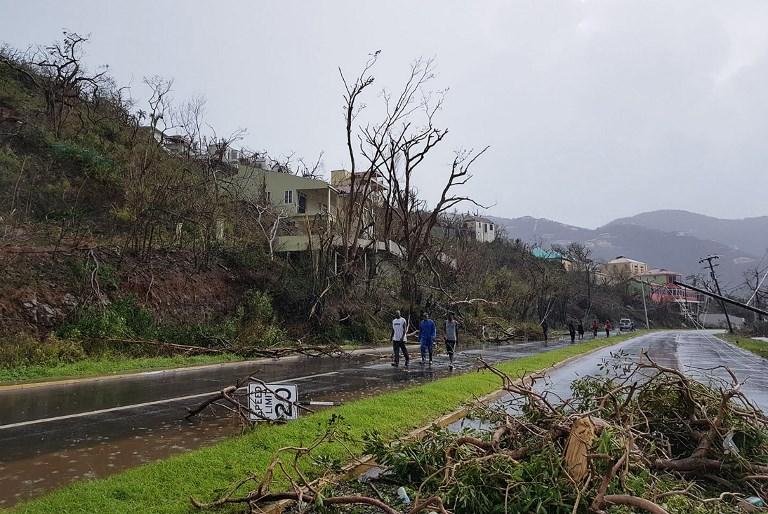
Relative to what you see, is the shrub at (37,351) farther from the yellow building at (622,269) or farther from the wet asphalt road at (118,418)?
the yellow building at (622,269)

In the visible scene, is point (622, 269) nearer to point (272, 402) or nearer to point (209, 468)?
point (272, 402)

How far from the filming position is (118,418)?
364 inches

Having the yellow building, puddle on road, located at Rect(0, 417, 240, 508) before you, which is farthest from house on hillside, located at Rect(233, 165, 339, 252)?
the yellow building

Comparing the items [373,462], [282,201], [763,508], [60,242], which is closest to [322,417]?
[373,462]

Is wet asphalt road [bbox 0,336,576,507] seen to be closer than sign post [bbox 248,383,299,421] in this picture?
Yes

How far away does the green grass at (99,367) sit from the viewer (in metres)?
13.3

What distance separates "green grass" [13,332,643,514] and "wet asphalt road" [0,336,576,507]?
0.72 meters

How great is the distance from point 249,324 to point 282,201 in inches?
902

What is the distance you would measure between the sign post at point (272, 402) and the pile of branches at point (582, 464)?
88.1 inches

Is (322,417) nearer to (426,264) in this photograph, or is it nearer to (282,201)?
(426,264)

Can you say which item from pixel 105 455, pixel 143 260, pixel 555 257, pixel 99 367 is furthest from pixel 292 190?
pixel 555 257

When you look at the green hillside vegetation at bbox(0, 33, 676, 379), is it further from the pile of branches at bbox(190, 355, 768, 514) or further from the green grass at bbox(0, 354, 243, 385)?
the pile of branches at bbox(190, 355, 768, 514)

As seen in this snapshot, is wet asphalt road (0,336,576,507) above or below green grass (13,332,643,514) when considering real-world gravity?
below

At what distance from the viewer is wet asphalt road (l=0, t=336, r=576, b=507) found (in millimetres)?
6465
